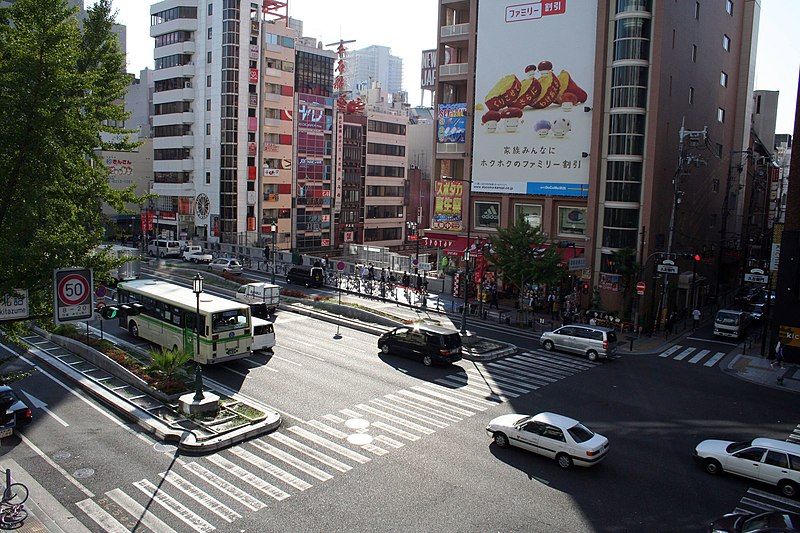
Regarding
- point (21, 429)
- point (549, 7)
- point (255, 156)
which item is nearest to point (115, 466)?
point (21, 429)

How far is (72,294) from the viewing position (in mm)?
13977

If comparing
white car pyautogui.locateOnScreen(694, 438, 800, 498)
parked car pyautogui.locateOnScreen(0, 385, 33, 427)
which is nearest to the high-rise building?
white car pyautogui.locateOnScreen(694, 438, 800, 498)

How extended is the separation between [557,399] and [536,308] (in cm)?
2186

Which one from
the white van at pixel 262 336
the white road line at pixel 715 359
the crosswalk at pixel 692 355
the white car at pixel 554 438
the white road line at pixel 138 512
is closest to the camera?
the white road line at pixel 138 512

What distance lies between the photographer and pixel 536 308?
4747cm

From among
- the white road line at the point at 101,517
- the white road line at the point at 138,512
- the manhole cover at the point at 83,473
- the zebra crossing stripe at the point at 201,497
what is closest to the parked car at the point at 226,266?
the manhole cover at the point at 83,473

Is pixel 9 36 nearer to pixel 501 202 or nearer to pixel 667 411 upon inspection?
pixel 667 411

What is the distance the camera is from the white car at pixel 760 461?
59.1ft

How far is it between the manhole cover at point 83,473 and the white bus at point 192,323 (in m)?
9.80

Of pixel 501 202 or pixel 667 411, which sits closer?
pixel 667 411

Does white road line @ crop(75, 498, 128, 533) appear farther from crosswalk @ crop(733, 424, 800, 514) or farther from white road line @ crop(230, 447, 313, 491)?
crosswalk @ crop(733, 424, 800, 514)

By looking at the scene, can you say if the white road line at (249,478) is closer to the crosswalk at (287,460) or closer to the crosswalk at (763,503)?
the crosswalk at (287,460)

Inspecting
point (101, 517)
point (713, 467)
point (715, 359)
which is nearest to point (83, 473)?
point (101, 517)

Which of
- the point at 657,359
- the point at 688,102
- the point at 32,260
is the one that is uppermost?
the point at 688,102
